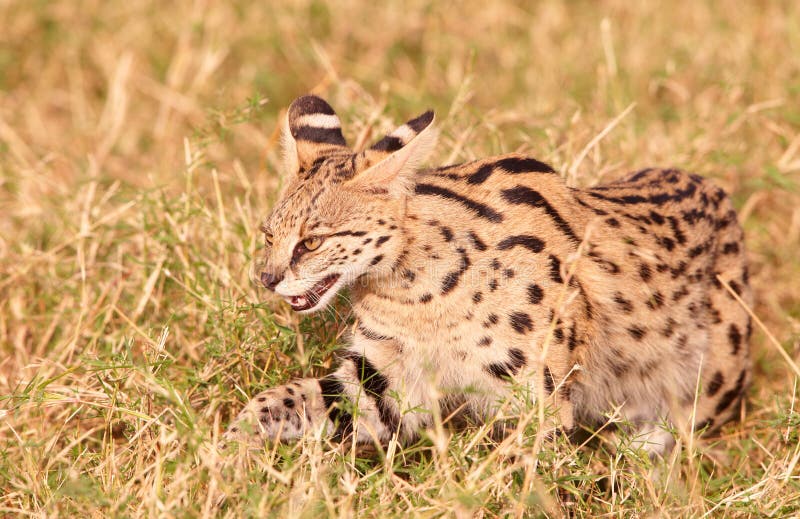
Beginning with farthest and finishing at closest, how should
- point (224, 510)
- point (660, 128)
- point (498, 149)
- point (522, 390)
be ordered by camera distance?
point (660, 128), point (498, 149), point (522, 390), point (224, 510)

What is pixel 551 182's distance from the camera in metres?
3.81

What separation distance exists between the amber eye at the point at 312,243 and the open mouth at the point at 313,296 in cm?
13

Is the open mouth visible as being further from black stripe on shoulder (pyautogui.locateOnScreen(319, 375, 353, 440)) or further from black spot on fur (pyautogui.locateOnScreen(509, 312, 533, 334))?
black spot on fur (pyautogui.locateOnScreen(509, 312, 533, 334))

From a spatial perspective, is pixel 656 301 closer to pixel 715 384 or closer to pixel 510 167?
pixel 715 384

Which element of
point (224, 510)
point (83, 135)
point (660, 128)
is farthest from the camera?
point (83, 135)

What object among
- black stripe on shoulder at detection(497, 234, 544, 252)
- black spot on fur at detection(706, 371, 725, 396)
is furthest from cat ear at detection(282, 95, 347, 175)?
black spot on fur at detection(706, 371, 725, 396)

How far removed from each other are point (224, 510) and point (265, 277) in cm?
85

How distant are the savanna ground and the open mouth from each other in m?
0.26

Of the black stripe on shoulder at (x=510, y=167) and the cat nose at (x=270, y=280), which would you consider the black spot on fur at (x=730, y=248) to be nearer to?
the black stripe on shoulder at (x=510, y=167)

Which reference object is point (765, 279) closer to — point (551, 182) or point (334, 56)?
point (551, 182)

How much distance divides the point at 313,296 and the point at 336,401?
479 millimetres

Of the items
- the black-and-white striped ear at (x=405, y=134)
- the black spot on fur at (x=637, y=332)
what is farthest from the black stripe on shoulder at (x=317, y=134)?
the black spot on fur at (x=637, y=332)

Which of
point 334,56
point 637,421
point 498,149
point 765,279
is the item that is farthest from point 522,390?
point 334,56

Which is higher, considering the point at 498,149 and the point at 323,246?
the point at 323,246
